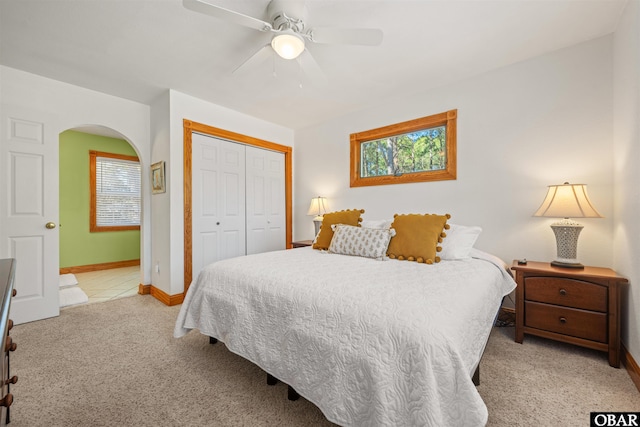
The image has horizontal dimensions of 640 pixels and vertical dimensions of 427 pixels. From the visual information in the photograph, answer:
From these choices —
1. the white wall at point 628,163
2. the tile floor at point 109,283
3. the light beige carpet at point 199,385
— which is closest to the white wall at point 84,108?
the tile floor at point 109,283

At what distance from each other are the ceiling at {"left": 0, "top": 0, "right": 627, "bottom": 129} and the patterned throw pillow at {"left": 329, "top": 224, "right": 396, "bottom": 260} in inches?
62.9

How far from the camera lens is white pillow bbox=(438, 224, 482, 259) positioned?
2.19 m

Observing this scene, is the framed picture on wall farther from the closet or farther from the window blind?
the window blind

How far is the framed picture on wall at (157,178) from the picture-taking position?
321cm

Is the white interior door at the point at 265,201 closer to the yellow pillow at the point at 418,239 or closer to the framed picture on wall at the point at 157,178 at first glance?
the framed picture on wall at the point at 157,178

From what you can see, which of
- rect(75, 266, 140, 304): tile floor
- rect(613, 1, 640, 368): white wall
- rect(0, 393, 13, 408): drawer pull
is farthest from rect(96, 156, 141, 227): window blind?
rect(613, 1, 640, 368): white wall

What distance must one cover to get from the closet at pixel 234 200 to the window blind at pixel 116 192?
2915 millimetres

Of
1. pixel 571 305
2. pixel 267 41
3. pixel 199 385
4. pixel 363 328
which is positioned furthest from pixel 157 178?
pixel 571 305

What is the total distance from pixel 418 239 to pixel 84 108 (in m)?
3.89

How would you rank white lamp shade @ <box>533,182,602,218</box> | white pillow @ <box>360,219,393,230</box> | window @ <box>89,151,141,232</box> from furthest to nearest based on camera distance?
1. window @ <box>89,151,141,232</box>
2. white pillow @ <box>360,219,393,230</box>
3. white lamp shade @ <box>533,182,602,218</box>

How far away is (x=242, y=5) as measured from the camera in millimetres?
1809

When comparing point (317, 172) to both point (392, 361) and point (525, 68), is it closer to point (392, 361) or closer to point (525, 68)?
point (525, 68)

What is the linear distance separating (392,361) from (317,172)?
11.2ft

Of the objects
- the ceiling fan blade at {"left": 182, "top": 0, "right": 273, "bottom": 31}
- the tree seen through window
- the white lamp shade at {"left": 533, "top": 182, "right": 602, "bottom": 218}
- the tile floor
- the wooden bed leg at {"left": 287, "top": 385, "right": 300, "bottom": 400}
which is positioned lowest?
the tile floor
